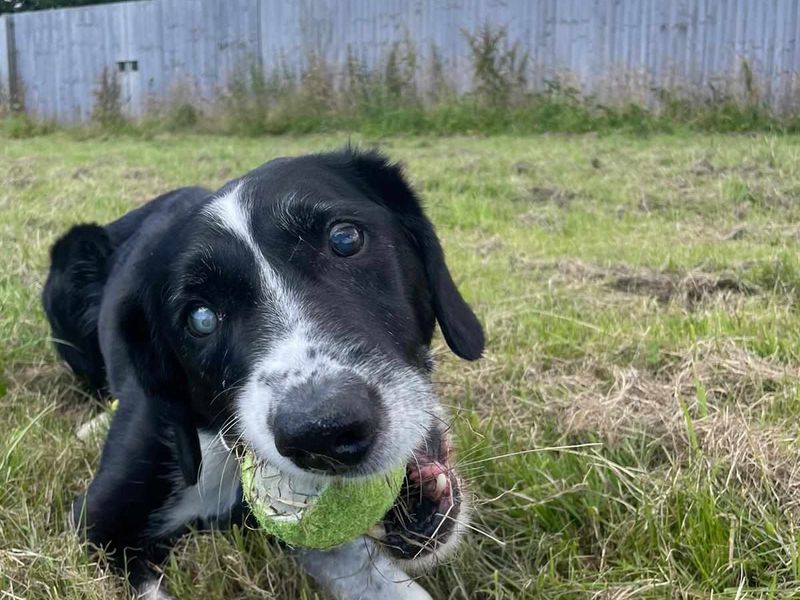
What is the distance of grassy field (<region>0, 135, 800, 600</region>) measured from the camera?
6.16ft

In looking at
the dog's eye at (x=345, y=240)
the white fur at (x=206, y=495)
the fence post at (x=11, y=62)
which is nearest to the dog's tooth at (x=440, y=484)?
the dog's eye at (x=345, y=240)

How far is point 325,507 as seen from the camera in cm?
176

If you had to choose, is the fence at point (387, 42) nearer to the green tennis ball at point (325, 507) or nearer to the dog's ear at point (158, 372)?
the dog's ear at point (158, 372)

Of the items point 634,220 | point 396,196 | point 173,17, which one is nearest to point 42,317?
point 396,196

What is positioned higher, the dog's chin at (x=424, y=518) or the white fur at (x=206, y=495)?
the dog's chin at (x=424, y=518)

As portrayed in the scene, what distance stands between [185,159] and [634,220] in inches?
230

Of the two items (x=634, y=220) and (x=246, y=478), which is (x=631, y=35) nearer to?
(x=634, y=220)

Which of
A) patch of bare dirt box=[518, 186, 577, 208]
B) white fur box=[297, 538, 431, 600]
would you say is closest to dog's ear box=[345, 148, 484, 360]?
white fur box=[297, 538, 431, 600]

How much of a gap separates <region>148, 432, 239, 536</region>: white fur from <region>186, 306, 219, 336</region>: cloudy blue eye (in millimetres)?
447

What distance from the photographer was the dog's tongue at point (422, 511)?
1914mm

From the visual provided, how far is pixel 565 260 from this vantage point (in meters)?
4.67

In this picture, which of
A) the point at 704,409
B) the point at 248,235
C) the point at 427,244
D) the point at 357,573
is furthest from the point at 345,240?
the point at 704,409

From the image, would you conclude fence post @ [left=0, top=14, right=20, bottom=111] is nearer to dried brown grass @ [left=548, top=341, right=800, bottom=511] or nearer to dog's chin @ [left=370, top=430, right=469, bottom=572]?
dried brown grass @ [left=548, top=341, right=800, bottom=511]

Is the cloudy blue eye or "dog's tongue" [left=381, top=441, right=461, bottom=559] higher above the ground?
the cloudy blue eye
